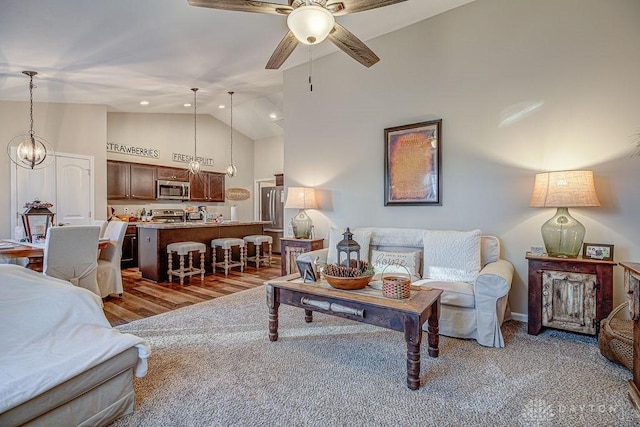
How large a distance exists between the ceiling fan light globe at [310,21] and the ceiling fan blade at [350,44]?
293 mm

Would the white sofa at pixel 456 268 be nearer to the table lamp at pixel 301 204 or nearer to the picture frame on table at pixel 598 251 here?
the picture frame on table at pixel 598 251

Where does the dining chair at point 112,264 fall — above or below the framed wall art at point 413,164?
below

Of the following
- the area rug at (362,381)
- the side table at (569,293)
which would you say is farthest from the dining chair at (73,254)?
the side table at (569,293)

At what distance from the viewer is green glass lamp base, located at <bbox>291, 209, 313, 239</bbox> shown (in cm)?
463

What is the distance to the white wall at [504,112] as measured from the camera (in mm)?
2830

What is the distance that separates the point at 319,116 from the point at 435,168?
1.95 metres

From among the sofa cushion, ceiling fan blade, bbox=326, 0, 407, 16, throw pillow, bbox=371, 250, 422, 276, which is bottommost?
the sofa cushion

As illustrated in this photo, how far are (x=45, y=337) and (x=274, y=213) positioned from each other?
680 centimetres

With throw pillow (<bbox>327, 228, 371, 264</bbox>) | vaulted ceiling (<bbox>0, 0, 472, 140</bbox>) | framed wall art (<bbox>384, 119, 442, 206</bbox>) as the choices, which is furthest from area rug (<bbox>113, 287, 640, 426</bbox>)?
vaulted ceiling (<bbox>0, 0, 472, 140</bbox>)

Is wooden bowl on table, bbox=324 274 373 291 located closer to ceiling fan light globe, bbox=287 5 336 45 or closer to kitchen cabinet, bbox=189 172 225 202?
ceiling fan light globe, bbox=287 5 336 45

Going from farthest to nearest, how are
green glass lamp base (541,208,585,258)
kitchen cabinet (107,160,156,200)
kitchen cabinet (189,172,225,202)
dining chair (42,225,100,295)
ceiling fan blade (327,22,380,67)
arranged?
kitchen cabinet (189,172,225,202)
kitchen cabinet (107,160,156,200)
dining chair (42,225,100,295)
green glass lamp base (541,208,585,258)
ceiling fan blade (327,22,380,67)

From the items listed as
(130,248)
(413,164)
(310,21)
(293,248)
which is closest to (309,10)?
(310,21)

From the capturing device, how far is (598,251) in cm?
274

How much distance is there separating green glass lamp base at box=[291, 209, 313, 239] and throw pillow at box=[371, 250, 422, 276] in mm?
1306
